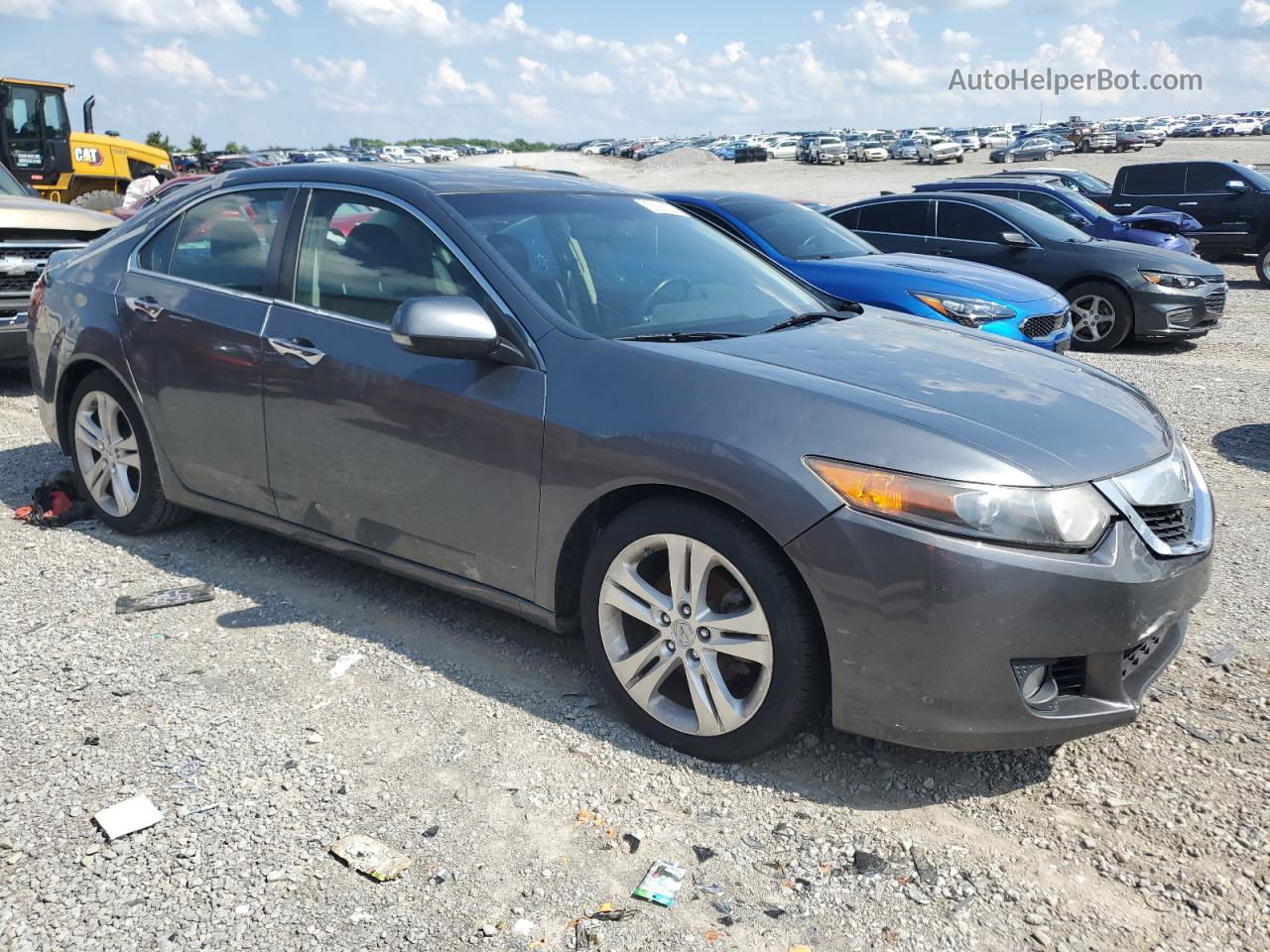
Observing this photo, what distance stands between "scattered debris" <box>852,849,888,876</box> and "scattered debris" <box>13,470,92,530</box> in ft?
14.0

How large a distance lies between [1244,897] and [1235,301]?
14409mm

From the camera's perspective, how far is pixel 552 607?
364 cm

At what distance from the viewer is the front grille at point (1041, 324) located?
319 inches

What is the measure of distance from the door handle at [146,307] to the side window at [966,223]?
919cm

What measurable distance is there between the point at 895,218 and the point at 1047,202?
13.2 ft

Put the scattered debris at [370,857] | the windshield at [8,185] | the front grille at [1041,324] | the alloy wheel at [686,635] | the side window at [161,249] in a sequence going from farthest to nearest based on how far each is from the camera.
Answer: the windshield at [8,185], the front grille at [1041,324], the side window at [161,249], the alloy wheel at [686,635], the scattered debris at [370,857]

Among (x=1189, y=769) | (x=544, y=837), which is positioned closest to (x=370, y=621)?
(x=544, y=837)

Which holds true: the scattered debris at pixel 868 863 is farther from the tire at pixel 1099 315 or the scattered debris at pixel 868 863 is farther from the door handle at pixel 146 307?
the tire at pixel 1099 315

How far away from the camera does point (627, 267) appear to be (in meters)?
4.10

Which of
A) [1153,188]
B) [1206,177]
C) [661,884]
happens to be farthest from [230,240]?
[1153,188]

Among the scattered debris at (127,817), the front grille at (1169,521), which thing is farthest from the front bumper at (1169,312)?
the scattered debris at (127,817)

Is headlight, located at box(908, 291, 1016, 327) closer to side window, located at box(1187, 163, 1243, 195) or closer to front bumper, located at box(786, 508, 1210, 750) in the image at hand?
front bumper, located at box(786, 508, 1210, 750)

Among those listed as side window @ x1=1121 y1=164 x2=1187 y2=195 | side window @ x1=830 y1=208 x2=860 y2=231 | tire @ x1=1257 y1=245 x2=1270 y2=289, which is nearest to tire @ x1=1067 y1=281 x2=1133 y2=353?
side window @ x1=830 y1=208 x2=860 y2=231

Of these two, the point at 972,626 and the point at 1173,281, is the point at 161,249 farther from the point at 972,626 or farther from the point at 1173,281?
the point at 1173,281
